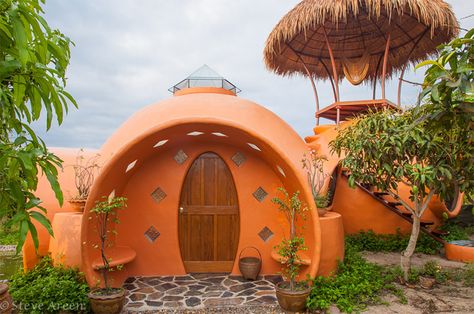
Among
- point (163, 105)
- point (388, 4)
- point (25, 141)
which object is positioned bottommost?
point (25, 141)

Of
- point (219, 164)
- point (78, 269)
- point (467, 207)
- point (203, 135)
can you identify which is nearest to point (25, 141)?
point (78, 269)

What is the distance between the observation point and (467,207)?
10656 millimetres

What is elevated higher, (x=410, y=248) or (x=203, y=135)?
(x=203, y=135)

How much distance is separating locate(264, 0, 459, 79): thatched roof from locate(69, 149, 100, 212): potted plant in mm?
6657

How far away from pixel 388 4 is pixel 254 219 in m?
6.63

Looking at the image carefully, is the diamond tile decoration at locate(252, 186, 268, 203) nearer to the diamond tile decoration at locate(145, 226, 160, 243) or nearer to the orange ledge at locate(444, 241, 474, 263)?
the diamond tile decoration at locate(145, 226, 160, 243)

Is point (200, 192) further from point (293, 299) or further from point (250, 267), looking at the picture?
point (293, 299)

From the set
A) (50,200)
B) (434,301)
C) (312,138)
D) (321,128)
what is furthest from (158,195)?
(321,128)

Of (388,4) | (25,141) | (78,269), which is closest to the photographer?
(25,141)

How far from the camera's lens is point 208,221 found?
6.70 meters

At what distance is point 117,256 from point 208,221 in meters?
1.95

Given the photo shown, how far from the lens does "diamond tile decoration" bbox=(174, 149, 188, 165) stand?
668cm

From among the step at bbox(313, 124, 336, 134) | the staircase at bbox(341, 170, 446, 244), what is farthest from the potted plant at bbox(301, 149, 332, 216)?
Result: the step at bbox(313, 124, 336, 134)

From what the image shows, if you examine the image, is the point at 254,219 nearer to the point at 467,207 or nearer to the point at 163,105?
the point at 163,105
